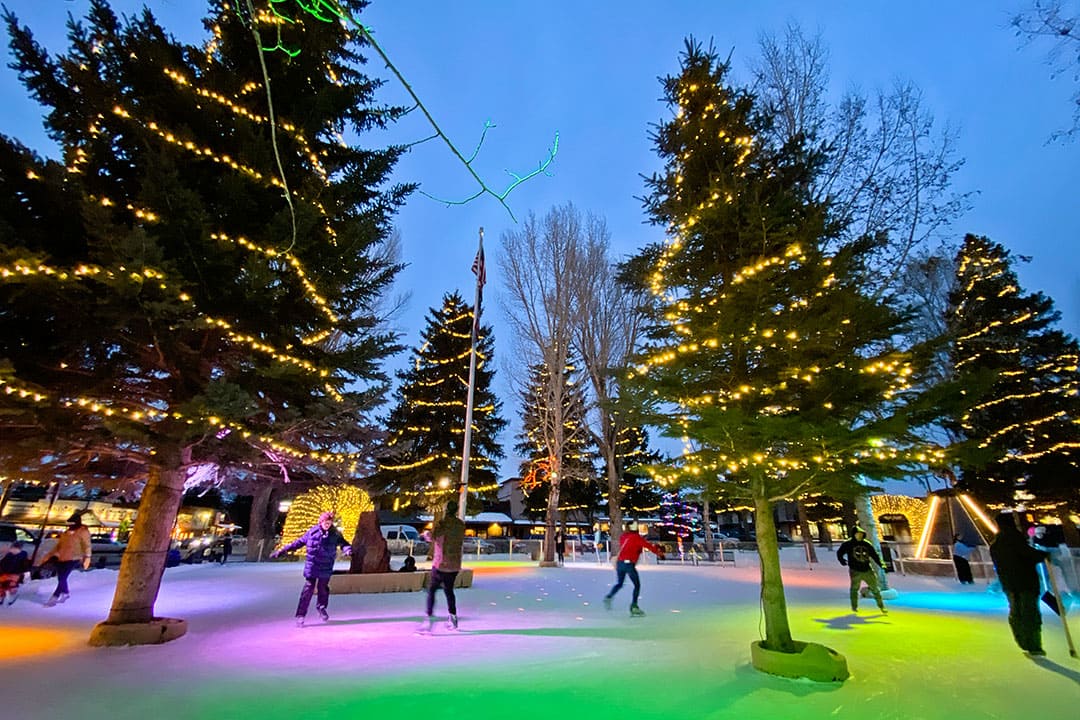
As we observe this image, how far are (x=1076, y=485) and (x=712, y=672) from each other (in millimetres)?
19553

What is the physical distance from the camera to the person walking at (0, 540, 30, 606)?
895 cm

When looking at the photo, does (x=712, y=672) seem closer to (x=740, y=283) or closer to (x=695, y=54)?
(x=740, y=283)

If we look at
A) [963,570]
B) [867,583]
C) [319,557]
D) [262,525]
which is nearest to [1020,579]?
[867,583]

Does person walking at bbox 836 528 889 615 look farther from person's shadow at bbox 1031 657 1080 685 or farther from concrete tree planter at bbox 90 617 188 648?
concrete tree planter at bbox 90 617 188 648

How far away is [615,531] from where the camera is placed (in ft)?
75.2

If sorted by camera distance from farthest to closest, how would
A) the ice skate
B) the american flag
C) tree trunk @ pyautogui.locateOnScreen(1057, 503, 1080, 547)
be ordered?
1. tree trunk @ pyautogui.locateOnScreen(1057, 503, 1080, 547)
2. the american flag
3. the ice skate

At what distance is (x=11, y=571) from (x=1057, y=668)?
A: 15954 millimetres

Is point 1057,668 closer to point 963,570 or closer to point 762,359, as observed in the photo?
point 762,359

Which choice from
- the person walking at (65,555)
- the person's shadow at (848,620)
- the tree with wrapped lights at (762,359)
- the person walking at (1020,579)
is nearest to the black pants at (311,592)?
the tree with wrapped lights at (762,359)

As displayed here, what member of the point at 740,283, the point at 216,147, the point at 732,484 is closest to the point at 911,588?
the point at 732,484

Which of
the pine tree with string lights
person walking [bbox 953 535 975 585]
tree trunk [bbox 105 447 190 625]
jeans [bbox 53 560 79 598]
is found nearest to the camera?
tree trunk [bbox 105 447 190 625]

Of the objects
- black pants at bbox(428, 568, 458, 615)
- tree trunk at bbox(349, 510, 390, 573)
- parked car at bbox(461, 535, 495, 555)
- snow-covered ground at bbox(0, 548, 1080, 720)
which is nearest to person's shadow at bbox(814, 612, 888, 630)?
snow-covered ground at bbox(0, 548, 1080, 720)

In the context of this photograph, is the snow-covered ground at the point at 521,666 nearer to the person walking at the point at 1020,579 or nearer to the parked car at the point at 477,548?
the person walking at the point at 1020,579

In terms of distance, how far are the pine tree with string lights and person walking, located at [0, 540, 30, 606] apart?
24334 mm
